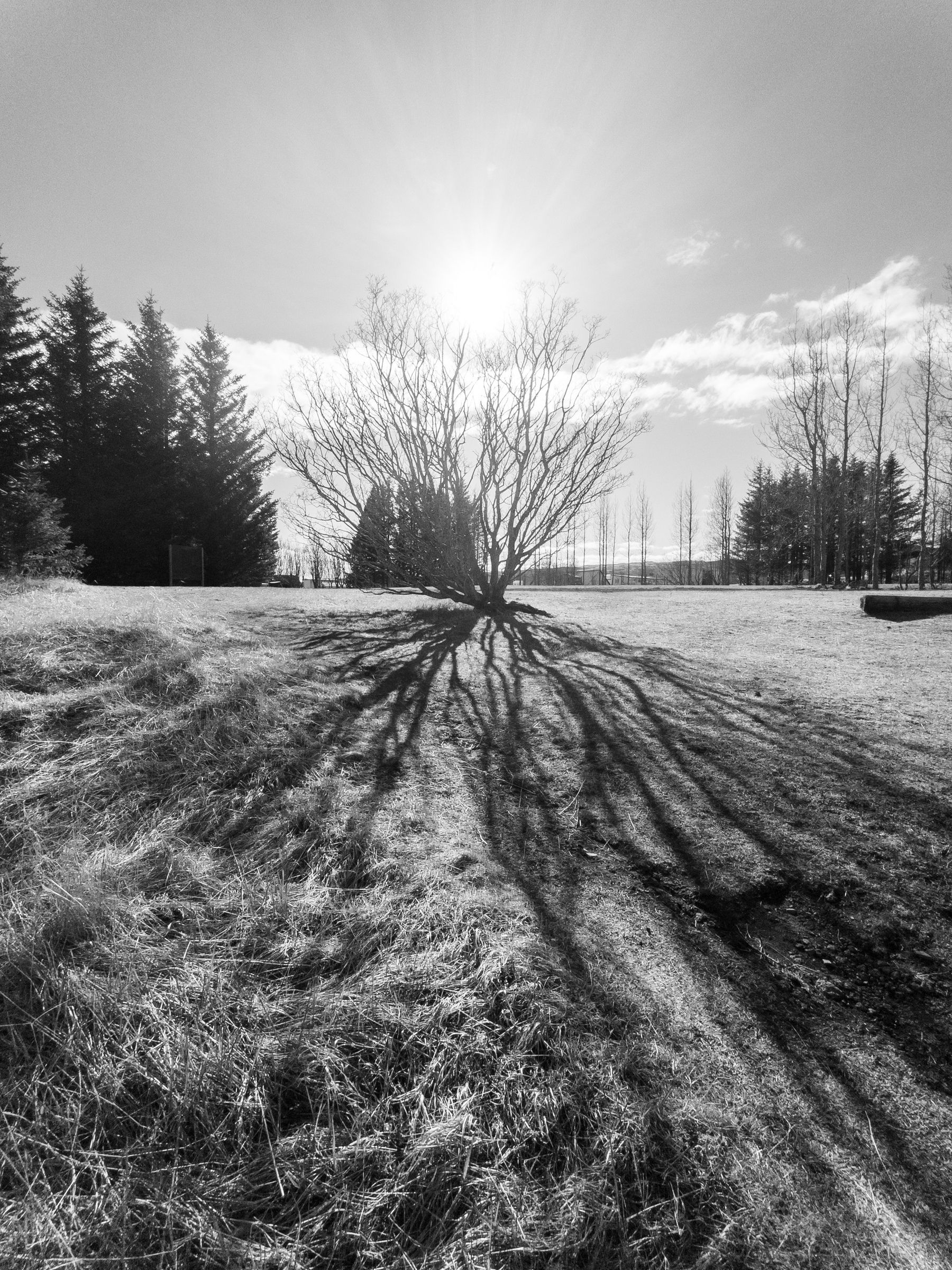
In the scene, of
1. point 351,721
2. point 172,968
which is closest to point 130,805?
point 172,968

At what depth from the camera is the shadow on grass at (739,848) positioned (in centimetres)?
150

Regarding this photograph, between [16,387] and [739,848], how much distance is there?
25.8 m

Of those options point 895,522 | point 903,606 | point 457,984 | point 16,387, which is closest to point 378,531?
point 903,606

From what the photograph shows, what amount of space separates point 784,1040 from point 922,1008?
18.7 inches

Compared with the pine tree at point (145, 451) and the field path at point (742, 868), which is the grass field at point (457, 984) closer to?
the field path at point (742, 868)

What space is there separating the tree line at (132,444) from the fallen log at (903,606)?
1994 cm

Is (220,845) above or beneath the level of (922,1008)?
above

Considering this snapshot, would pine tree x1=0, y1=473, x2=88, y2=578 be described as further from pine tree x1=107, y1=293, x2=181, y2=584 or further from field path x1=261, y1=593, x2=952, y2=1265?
field path x1=261, y1=593, x2=952, y2=1265

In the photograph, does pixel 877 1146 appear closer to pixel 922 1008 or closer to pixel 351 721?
pixel 922 1008

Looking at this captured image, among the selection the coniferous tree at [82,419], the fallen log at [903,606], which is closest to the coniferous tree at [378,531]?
the fallen log at [903,606]

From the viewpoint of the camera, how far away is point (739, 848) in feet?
7.57

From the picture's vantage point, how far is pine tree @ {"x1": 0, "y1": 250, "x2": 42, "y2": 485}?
1781cm

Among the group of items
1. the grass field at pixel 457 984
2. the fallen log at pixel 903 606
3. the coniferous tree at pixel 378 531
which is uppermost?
the coniferous tree at pixel 378 531

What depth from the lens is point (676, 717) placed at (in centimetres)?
371
